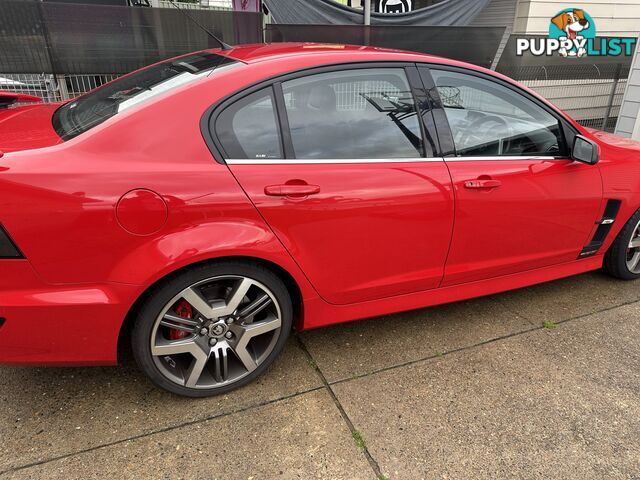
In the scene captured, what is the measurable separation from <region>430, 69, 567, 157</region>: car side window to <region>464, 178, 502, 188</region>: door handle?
0.51 ft

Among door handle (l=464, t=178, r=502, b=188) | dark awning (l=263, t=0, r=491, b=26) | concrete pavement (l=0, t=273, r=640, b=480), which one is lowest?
concrete pavement (l=0, t=273, r=640, b=480)

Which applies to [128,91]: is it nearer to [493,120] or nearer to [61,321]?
[61,321]

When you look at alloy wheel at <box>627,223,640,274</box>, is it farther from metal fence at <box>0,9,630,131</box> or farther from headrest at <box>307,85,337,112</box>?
metal fence at <box>0,9,630,131</box>

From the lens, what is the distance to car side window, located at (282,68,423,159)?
2.30 metres

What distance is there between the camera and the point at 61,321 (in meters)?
1.97

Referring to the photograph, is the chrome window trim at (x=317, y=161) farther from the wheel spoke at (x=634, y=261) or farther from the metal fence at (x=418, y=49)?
the metal fence at (x=418, y=49)

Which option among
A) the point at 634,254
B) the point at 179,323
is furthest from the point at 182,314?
the point at 634,254

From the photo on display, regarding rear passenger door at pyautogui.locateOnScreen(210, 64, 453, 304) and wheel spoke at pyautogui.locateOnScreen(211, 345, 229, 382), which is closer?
rear passenger door at pyautogui.locateOnScreen(210, 64, 453, 304)

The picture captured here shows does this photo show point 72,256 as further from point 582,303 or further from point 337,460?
point 582,303

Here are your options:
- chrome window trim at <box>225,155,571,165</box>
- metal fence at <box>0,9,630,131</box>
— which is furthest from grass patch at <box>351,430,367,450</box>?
metal fence at <box>0,9,630,131</box>

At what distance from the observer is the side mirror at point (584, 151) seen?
2.86 m

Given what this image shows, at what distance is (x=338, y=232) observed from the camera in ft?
7.68

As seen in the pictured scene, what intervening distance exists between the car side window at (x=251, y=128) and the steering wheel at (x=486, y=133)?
104 cm

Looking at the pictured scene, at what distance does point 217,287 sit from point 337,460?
3.00 ft
